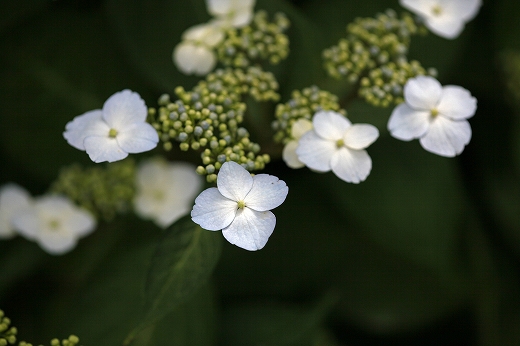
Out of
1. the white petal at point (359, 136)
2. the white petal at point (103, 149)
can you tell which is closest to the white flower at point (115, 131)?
the white petal at point (103, 149)

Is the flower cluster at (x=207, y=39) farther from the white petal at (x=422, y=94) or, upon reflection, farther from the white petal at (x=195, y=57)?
the white petal at (x=422, y=94)

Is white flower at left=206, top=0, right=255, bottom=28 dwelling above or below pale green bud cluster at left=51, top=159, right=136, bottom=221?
above

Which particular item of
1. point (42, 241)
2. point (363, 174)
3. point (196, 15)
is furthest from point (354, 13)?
point (42, 241)

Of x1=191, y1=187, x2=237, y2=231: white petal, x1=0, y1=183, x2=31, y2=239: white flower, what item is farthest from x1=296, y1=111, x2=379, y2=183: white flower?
x1=0, y1=183, x2=31, y2=239: white flower

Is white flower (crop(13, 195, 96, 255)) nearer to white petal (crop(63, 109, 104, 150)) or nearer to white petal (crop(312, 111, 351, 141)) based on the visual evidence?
white petal (crop(63, 109, 104, 150))

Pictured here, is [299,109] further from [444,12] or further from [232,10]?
[444,12]

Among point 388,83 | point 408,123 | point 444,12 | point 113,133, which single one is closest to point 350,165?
point 408,123

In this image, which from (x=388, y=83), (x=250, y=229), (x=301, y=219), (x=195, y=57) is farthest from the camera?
(x=301, y=219)
